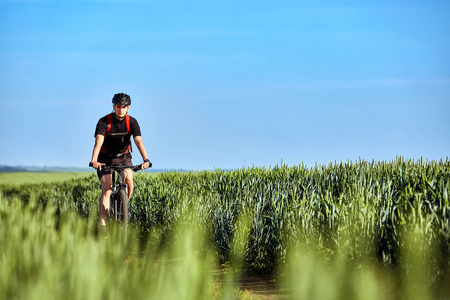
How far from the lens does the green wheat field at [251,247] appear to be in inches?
129

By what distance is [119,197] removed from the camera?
29.7 ft

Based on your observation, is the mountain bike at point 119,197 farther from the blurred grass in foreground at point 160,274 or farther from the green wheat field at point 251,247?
the blurred grass in foreground at point 160,274

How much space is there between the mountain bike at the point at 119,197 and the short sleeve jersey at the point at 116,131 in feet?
1.41

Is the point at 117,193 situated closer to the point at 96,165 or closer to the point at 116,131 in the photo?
the point at 96,165

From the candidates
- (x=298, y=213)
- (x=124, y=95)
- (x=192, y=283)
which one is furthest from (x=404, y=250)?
(x=124, y=95)

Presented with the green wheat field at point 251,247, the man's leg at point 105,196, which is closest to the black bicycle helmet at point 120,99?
the man's leg at point 105,196

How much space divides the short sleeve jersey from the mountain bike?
430 millimetres

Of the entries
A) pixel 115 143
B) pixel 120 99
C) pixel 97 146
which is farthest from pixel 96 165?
pixel 120 99

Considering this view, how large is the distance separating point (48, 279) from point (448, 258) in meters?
4.15

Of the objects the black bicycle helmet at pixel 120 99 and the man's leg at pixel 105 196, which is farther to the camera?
the man's leg at pixel 105 196

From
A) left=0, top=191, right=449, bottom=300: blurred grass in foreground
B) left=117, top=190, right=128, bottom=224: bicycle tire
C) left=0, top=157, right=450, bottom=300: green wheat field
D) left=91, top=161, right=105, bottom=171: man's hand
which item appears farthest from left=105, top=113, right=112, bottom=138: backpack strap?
left=0, top=191, right=449, bottom=300: blurred grass in foreground

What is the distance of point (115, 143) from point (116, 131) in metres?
0.25

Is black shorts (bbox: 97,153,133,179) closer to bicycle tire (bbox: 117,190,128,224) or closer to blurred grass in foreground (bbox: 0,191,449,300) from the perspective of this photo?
bicycle tire (bbox: 117,190,128,224)

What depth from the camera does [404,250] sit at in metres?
5.61
